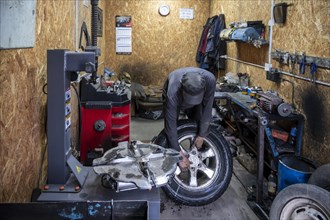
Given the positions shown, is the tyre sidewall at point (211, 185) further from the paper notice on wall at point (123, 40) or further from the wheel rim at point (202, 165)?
the paper notice on wall at point (123, 40)

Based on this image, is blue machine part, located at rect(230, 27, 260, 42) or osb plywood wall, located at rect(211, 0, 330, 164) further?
blue machine part, located at rect(230, 27, 260, 42)

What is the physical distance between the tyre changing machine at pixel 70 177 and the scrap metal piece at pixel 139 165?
10cm

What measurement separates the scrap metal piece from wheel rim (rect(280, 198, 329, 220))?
A: 0.98 meters

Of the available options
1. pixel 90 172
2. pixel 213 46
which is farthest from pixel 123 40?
pixel 90 172

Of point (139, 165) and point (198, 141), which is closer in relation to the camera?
point (139, 165)

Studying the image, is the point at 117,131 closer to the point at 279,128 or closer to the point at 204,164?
the point at 204,164

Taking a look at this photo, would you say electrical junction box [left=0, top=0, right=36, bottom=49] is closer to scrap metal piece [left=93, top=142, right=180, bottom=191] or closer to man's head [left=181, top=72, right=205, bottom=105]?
scrap metal piece [left=93, top=142, right=180, bottom=191]

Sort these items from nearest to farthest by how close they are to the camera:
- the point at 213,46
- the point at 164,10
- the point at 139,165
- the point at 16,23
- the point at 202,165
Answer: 1. the point at 16,23
2. the point at 139,165
3. the point at 202,165
4. the point at 213,46
5. the point at 164,10

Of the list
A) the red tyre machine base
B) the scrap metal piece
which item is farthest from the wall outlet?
the scrap metal piece

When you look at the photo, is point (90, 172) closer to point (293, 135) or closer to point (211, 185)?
point (211, 185)

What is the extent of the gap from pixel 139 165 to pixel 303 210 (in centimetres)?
123

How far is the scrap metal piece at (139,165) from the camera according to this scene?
1.66m

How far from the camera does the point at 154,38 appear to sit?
683cm

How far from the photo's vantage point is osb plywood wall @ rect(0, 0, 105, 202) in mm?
1771
